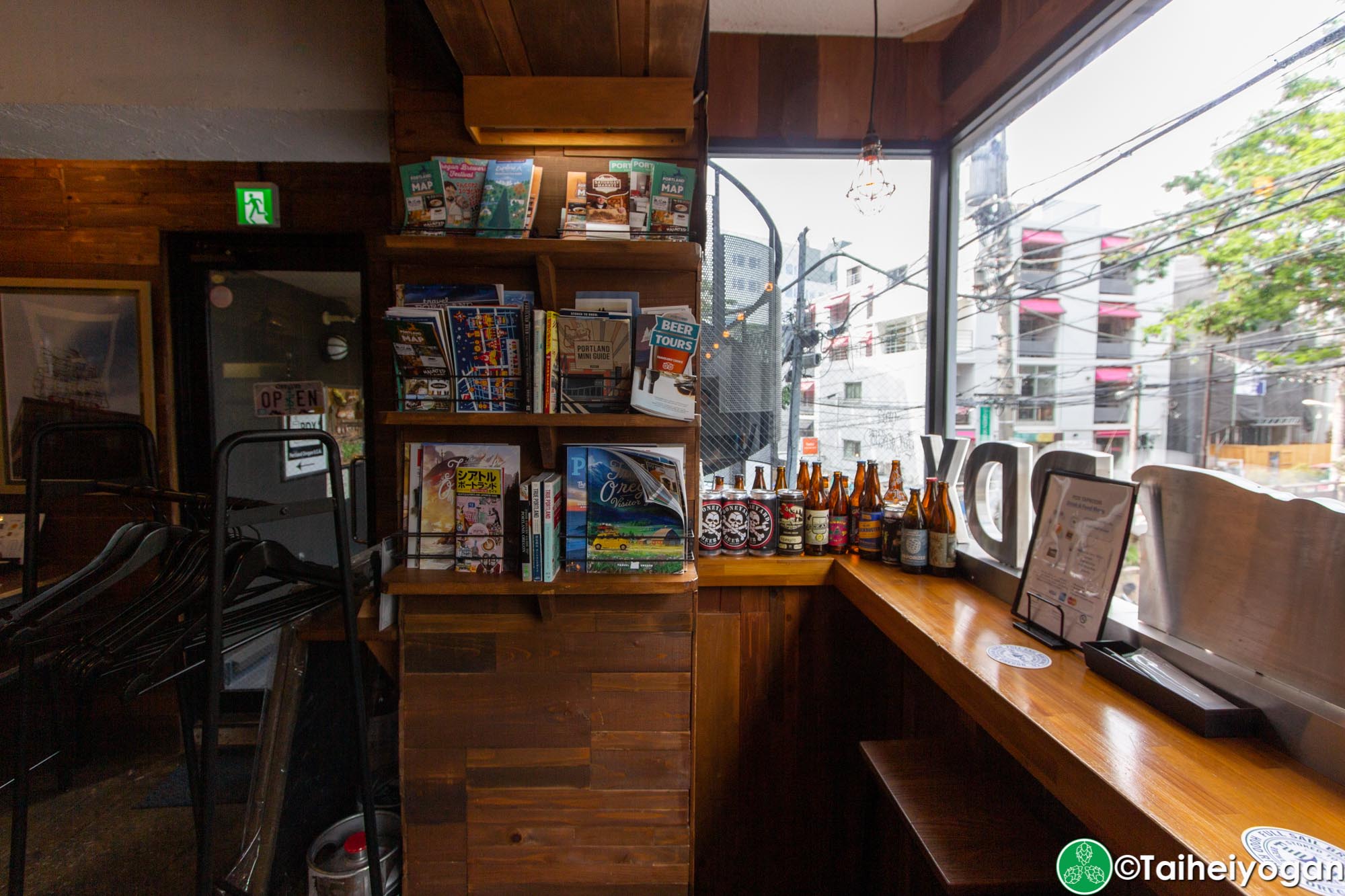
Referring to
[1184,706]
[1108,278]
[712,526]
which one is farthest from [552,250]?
[1184,706]

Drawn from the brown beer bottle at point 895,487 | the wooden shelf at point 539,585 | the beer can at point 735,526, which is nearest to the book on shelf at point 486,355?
the wooden shelf at point 539,585

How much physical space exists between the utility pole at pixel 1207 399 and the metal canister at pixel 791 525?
3.38 ft

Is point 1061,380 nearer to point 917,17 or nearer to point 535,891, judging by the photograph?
point 917,17

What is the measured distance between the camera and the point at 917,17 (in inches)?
79.7

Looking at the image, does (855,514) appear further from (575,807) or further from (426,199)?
(426,199)

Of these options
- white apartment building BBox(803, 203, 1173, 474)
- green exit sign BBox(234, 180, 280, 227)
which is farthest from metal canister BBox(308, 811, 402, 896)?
green exit sign BBox(234, 180, 280, 227)

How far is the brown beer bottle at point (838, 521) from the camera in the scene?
2006 mm

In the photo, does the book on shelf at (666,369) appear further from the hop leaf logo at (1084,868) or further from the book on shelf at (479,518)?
the hop leaf logo at (1084,868)

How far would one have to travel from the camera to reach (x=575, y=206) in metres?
1.54

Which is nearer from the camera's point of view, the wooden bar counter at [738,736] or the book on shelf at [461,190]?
the wooden bar counter at [738,736]

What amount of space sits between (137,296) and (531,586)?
2.42m

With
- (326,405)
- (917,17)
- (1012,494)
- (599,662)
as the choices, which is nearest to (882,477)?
(1012,494)

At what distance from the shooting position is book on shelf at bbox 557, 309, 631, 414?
4.89ft

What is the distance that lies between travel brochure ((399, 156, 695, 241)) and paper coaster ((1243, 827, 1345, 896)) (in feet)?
4.80
